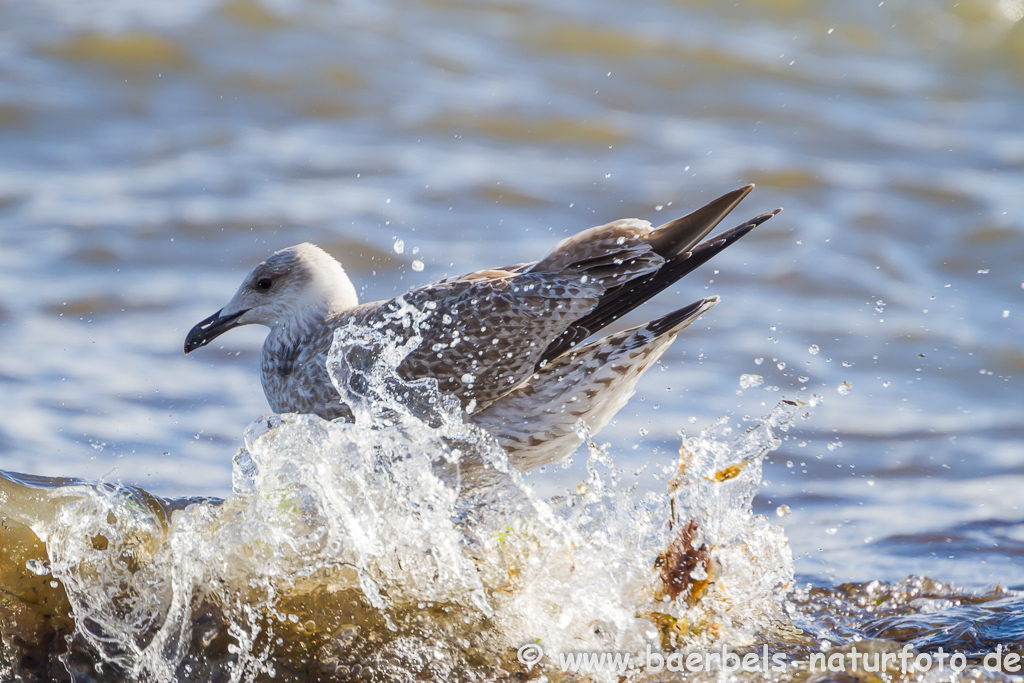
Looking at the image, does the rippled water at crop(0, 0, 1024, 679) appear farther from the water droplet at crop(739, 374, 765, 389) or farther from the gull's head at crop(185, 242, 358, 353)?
the gull's head at crop(185, 242, 358, 353)

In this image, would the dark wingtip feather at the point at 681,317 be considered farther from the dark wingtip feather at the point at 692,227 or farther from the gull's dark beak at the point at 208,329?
the gull's dark beak at the point at 208,329

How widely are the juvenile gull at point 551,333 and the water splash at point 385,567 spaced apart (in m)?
0.35

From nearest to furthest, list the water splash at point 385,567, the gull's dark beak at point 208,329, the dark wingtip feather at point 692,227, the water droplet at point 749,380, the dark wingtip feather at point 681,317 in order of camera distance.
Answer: the water splash at point 385,567 < the dark wingtip feather at point 692,227 < the dark wingtip feather at point 681,317 < the water droplet at point 749,380 < the gull's dark beak at point 208,329

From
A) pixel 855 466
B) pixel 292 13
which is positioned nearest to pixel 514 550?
→ pixel 855 466

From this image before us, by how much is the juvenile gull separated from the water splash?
1.14ft

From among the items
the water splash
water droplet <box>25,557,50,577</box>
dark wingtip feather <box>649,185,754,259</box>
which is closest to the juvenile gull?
dark wingtip feather <box>649,185,754,259</box>

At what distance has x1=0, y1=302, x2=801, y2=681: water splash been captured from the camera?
2.75 m

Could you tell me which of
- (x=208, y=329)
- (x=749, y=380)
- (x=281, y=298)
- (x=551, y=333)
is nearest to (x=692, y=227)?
(x=551, y=333)

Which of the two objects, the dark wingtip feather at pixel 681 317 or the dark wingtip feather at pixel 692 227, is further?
the dark wingtip feather at pixel 681 317

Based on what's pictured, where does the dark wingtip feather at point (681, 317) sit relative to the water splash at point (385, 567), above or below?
above

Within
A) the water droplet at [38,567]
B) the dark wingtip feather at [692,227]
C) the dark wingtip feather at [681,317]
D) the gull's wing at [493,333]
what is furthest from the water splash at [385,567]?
the dark wingtip feather at [692,227]

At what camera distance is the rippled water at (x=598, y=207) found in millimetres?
4445

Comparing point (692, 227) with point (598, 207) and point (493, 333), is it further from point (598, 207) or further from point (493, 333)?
point (598, 207)

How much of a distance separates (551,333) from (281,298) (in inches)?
48.1
